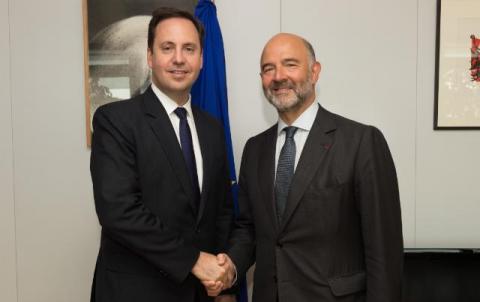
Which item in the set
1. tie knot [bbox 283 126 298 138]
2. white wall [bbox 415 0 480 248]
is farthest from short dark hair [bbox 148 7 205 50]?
white wall [bbox 415 0 480 248]

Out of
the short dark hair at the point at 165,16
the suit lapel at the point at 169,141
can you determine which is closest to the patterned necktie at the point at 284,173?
the suit lapel at the point at 169,141

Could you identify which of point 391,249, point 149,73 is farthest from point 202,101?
point 391,249

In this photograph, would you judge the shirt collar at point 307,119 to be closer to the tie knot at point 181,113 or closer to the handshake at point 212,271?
the tie knot at point 181,113

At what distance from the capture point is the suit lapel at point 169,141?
1689 millimetres

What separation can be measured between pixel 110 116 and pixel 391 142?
1.76 meters

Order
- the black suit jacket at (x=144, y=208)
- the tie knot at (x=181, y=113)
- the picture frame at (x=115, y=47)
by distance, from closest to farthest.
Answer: the black suit jacket at (x=144, y=208) → the tie knot at (x=181, y=113) → the picture frame at (x=115, y=47)

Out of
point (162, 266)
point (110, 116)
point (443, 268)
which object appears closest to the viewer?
point (162, 266)

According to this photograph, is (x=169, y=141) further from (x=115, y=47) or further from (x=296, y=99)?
(x=115, y=47)

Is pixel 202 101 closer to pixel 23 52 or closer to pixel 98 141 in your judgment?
pixel 98 141

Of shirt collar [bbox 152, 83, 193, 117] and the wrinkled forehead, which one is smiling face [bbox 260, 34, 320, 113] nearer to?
the wrinkled forehead

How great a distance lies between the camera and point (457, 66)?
257 centimetres

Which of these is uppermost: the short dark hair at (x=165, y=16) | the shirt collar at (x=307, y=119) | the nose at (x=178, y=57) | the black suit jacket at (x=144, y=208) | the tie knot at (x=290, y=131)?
the short dark hair at (x=165, y=16)

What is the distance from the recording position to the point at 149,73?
2.59 m

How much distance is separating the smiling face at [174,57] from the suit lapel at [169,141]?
0.41ft
